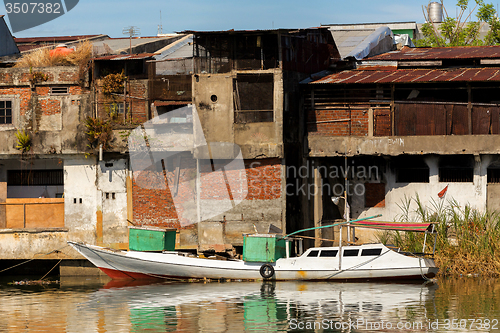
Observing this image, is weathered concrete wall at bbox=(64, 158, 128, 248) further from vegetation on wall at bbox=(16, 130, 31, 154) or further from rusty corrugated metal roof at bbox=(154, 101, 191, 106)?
rusty corrugated metal roof at bbox=(154, 101, 191, 106)

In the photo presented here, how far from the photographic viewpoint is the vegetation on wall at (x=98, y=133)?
86.4ft

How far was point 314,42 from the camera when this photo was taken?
27672 millimetres

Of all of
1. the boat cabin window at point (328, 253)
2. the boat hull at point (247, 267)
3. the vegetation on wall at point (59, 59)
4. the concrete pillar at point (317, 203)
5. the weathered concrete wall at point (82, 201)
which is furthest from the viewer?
the vegetation on wall at point (59, 59)

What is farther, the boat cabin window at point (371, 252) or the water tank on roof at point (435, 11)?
the water tank on roof at point (435, 11)

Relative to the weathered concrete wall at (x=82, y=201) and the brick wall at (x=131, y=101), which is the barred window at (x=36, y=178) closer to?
the weathered concrete wall at (x=82, y=201)

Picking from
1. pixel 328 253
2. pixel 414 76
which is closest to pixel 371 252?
Answer: pixel 328 253

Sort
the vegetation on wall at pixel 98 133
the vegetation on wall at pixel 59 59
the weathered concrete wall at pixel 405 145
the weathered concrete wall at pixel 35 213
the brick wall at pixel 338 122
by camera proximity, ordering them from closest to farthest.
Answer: the weathered concrete wall at pixel 405 145 → the brick wall at pixel 338 122 → the vegetation on wall at pixel 98 133 → the vegetation on wall at pixel 59 59 → the weathered concrete wall at pixel 35 213

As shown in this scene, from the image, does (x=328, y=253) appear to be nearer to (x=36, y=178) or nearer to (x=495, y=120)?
(x=495, y=120)

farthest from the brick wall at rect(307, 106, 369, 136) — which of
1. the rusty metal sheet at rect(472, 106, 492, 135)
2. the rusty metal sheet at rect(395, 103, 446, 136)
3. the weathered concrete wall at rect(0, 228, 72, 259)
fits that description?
the weathered concrete wall at rect(0, 228, 72, 259)

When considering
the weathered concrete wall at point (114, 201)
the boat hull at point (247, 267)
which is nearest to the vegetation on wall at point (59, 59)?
the weathered concrete wall at point (114, 201)

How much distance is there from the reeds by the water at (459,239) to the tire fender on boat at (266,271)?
15.4 ft

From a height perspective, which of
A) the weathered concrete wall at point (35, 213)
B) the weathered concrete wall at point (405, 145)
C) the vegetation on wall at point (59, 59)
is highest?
the vegetation on wall at point (59, 59)

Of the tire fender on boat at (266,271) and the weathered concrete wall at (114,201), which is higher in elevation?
the weathered concrete wall at (114,201)

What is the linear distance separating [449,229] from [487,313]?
8015mm
